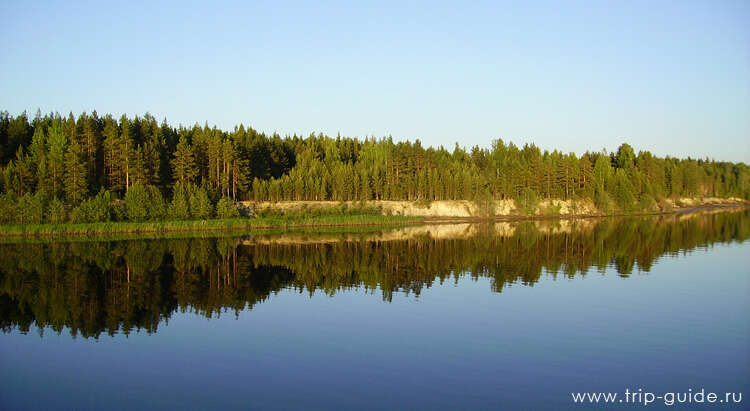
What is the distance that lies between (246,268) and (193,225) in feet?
98.8

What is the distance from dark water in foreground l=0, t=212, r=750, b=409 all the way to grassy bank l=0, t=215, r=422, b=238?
659 inches

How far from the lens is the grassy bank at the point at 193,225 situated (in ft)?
190

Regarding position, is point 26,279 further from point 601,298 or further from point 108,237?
point 601,298

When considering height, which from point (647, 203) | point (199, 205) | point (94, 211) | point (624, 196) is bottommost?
point (94, 211)

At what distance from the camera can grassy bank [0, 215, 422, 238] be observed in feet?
190

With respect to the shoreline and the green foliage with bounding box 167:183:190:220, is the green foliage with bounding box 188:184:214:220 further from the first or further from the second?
the shoreline

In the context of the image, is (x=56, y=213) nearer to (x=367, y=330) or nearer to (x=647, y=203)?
(x=367, y=330)

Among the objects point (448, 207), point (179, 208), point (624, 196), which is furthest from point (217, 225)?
point (624, 196)

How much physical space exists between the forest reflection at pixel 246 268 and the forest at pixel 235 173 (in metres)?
13.6

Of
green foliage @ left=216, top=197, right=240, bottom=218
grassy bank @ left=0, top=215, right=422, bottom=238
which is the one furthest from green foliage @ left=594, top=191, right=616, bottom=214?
green foliage @ left=216, top=197, right=240, bottom=218

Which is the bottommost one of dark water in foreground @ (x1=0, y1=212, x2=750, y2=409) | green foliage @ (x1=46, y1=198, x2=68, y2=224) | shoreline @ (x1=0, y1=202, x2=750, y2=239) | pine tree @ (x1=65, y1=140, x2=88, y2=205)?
dark water in foreground @ (x1=0, y1=212, x2=750, y2=409)

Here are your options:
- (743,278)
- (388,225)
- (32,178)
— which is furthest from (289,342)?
(32,178)

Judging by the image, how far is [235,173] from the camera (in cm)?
8175

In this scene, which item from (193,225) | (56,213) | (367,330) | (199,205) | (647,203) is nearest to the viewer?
(367,330)
